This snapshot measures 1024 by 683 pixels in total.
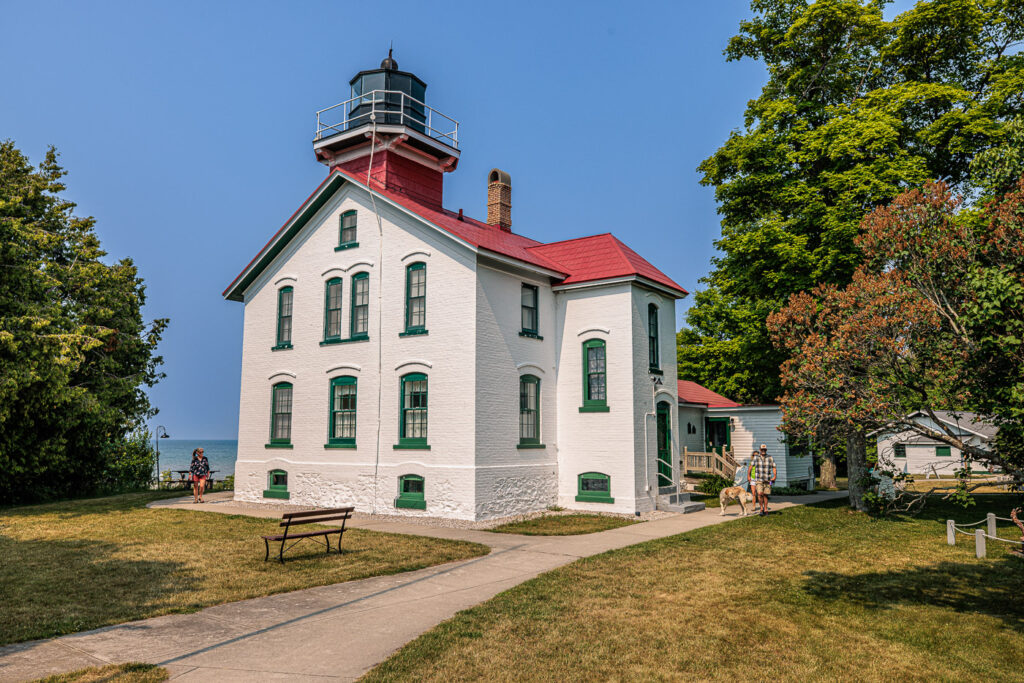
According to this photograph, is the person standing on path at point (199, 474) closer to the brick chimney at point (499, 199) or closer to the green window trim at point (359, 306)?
the green window trim at point (359, 306)

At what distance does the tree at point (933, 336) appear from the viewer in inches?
262

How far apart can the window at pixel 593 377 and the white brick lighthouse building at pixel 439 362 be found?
0.04 m

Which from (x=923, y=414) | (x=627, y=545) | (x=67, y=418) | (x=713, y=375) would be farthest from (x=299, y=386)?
(x=713, y=375)

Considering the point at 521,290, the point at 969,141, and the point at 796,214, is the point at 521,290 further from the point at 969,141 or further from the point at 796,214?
the point at 969,141

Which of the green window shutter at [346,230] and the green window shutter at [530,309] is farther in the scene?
the green window shutter at [346,230]

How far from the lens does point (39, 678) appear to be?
19.7 feet

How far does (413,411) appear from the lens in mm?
18453

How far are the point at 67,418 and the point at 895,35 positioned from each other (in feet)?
98.4

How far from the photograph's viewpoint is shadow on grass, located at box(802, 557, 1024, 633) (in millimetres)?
9031

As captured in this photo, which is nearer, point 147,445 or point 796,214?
point 796,214

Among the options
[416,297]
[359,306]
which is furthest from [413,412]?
[359,306]

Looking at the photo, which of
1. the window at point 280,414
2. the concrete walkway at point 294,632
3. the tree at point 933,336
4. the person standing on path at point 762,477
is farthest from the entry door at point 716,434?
the tree at point 933,336

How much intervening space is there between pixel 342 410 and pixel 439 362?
397 centimetres

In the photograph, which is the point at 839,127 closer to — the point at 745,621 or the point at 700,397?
the point at 700,397
